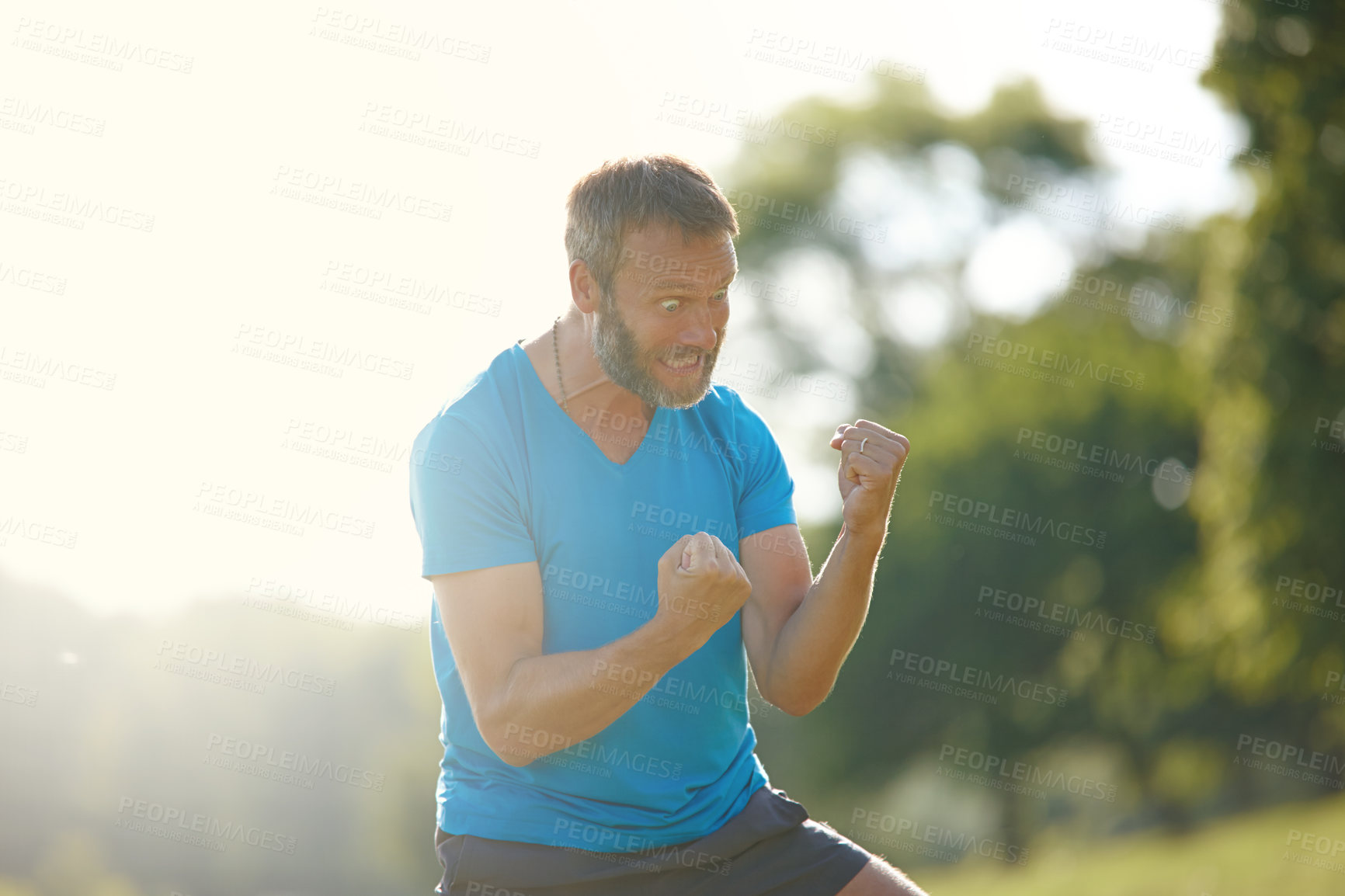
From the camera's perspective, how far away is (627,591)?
118 inches

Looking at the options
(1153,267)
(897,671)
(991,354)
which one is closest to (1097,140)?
(1153,267)

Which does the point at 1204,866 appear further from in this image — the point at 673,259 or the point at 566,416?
the point at 673,259

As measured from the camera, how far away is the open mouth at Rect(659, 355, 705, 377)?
122 inches

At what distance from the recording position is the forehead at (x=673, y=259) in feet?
10.0

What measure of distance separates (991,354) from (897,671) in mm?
6817

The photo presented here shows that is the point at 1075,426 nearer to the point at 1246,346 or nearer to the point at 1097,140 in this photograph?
the point at 1097,140

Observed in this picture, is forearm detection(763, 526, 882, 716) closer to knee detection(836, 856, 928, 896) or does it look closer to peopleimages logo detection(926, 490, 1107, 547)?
knee detection(836, 856, 928, 896)

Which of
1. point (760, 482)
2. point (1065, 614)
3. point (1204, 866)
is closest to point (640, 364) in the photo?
point (760, 482)

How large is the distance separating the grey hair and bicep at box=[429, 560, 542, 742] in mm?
840

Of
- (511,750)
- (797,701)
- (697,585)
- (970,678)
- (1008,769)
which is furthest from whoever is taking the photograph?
(1008,769)

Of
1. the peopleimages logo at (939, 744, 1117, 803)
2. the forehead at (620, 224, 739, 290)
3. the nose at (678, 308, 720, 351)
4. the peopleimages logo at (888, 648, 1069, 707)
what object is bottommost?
the peopleimages logo at (939, 744, 1117, 803)

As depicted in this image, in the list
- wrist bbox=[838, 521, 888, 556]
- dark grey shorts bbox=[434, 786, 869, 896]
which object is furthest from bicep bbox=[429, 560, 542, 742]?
wrist bbox=[838, 521, 888, 556]

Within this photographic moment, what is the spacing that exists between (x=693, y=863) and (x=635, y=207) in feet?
5.67

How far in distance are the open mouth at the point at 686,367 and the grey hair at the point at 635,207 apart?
0.80 ft
